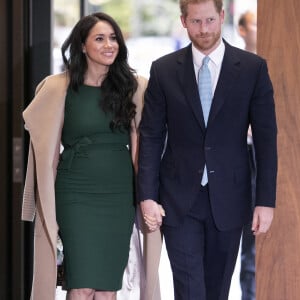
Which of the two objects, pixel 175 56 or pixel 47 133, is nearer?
pixel 175 56

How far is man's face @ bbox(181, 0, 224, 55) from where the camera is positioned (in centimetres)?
274

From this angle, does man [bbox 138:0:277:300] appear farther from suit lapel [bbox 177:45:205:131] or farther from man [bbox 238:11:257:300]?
man [bbox 238:11:257:300]

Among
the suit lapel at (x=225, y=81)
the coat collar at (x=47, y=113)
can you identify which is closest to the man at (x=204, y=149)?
the suit lapel at (x=225, y=81)

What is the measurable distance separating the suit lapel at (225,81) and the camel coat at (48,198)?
1.76 ft

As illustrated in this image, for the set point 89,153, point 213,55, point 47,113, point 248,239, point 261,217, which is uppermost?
point 213,55

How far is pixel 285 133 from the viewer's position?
3404mm

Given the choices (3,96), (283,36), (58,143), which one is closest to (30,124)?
(58,143)

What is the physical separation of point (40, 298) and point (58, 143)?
0.75 m

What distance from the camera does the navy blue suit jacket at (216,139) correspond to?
9.25ft

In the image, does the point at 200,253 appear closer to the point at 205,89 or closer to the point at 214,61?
the point at 205,89

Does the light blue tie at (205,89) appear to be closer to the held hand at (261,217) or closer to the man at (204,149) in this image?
the man at (204,149)

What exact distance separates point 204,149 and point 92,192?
2.11 feet

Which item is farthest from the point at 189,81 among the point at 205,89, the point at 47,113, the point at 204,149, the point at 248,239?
the point at 248,239

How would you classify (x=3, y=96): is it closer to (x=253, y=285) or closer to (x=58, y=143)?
(x=58, y=143)
